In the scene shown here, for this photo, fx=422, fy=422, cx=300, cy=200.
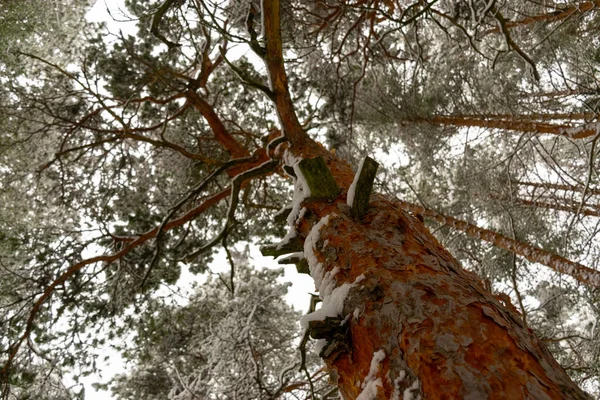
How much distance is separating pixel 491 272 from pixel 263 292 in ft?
13.3

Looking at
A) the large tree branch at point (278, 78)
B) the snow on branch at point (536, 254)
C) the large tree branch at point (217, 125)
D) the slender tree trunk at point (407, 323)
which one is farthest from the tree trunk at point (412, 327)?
the large tree branch at point (217, 125)

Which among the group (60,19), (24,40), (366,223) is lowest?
(366,223)

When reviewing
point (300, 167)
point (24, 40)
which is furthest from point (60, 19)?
point (300, 167)

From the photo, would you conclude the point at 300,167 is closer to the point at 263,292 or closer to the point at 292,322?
the point at 263,292

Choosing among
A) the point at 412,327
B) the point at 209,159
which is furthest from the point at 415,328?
the point at 209,159

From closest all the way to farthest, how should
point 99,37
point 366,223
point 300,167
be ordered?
point 366,223, point 300,167, point 99,37

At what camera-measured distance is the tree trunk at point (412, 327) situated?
3.13 feet

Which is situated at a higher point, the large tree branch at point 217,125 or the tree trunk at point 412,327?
the large tree branch at point 217,125

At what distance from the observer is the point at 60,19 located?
7.03 meters

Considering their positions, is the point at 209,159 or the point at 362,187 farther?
the point at 209,159

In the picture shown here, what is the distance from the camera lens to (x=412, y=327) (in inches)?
43.8

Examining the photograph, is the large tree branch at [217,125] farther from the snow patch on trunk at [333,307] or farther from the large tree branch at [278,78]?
the snow patch on trunk at [333,307]

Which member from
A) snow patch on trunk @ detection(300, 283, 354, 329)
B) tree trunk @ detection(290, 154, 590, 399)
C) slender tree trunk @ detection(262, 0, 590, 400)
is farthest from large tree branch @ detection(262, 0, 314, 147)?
snow patch on trunk @ detection(300, 283, 354, 329)

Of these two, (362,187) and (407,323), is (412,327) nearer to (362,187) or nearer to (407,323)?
(407,323)
